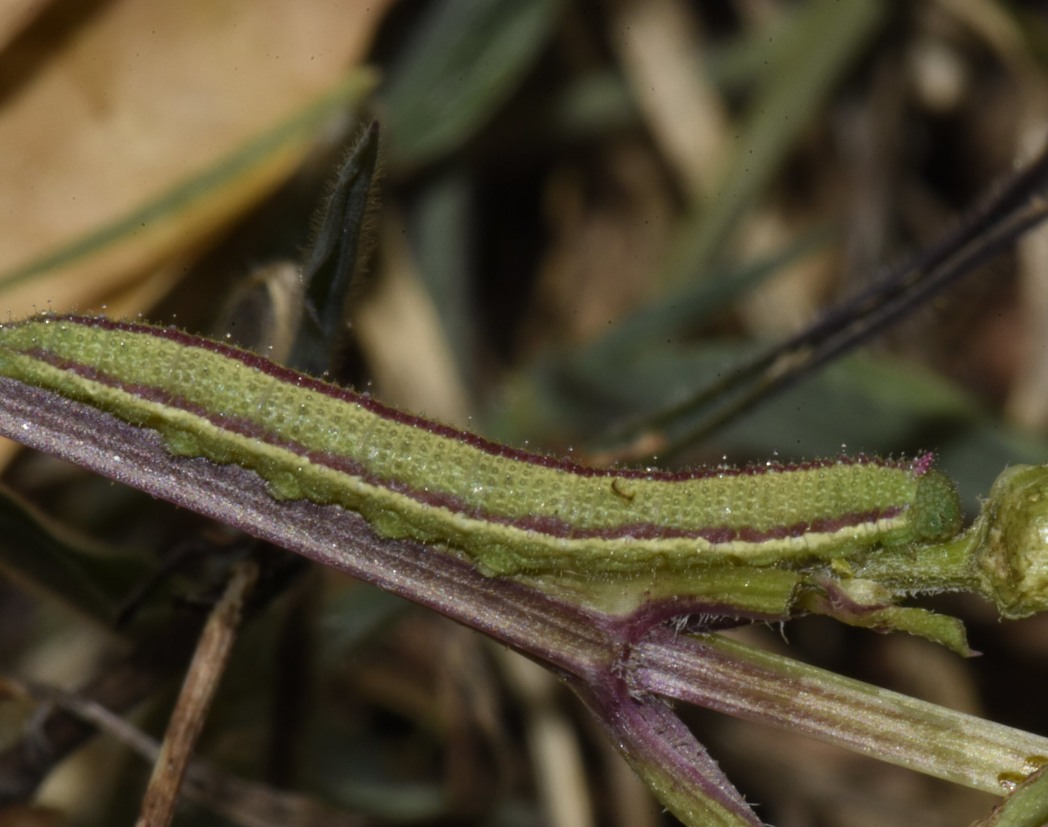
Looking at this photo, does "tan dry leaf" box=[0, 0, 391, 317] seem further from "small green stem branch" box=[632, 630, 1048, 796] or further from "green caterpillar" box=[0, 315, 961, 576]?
"small green stem branch" box=[632, 630, 1048, 796]

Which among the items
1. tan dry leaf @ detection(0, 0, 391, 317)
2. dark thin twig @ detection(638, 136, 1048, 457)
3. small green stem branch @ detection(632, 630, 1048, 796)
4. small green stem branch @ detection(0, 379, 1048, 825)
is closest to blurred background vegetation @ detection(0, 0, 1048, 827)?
tan dry leaf @ detection(0, 0, 391, 317)

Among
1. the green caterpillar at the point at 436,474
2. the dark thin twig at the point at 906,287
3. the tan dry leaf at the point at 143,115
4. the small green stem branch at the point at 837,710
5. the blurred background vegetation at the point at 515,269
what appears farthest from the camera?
the blurred background vegetation at the point at 515,269

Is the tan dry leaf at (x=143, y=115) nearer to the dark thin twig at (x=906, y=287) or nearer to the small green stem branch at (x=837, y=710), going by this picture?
the dark thin twig at (x=906, y=287)

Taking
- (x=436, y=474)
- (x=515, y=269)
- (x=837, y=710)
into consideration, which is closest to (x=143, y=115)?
(x=436, y=474)

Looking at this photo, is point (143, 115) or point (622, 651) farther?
point (143, 115)

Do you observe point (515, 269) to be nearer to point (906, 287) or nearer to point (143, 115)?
point (143, 115)

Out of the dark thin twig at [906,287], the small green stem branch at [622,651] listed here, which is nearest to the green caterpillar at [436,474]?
the small green stem branch at [622,651]

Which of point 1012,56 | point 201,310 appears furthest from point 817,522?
point 1012,56

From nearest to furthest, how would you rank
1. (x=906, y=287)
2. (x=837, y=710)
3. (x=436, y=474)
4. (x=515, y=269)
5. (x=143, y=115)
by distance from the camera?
1. (x=837, y=710)
2. (x=436, y=474)
3. (x=906, y=287)
4. (x=143, y=115)
5. (x=515, y=269)
